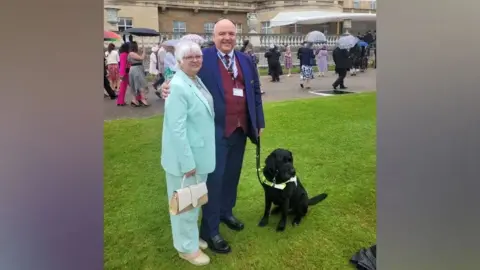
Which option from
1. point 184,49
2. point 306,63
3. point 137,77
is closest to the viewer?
point 184,49

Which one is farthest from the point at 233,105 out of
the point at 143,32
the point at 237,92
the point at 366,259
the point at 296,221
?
the point at 366,259

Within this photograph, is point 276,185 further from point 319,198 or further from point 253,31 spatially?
point 253,31

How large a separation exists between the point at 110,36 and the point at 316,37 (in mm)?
768

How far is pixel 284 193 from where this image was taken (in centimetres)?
169

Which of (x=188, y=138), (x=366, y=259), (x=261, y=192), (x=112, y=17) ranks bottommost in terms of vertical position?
(x=366, y=259)

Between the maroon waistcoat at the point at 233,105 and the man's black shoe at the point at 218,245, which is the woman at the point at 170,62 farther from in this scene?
the man's black shoe at the point at 218,245

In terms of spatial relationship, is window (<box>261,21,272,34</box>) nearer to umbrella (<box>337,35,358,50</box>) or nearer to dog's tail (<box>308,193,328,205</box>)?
umbrella (<box>337,35,358,50</box>)

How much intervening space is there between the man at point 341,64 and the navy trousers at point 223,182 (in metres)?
0.42
